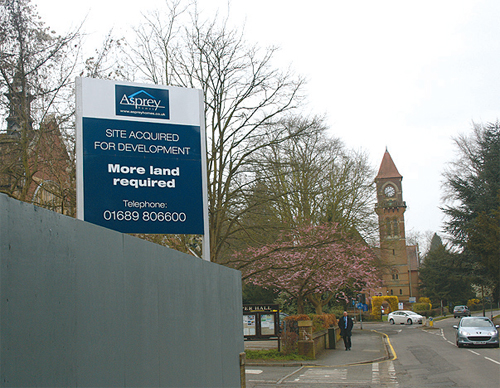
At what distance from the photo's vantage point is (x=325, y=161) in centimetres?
3153

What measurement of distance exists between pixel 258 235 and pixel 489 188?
28394 mm

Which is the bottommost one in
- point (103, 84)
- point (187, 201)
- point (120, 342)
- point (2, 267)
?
point (120, 342)

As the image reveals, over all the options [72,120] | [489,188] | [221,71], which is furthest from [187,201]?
[489,188]

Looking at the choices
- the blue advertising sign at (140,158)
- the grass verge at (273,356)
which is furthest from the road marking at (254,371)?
the blue advertising sign at (140,158)

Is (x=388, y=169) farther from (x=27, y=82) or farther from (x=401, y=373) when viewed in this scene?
(x=27, y=82)

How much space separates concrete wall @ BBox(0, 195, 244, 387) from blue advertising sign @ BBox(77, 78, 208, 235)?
56.3 inches

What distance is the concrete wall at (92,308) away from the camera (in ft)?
8.77

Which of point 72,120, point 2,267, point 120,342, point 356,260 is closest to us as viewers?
point 2,267

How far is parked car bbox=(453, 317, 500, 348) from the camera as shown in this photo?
21.7 meters

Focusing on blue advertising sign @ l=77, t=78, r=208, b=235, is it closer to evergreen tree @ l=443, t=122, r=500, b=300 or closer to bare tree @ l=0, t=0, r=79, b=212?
bare tree @ l=0, t=0, r=79, b=212

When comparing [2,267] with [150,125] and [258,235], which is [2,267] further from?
[258,235]

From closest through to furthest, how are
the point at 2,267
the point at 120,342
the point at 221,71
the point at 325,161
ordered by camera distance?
the point at 2,267 < the point at 120,342 < the point at 221,71 < the point at 325,161

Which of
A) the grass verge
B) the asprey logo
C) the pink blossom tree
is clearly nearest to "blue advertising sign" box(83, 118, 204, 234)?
the asprey logo

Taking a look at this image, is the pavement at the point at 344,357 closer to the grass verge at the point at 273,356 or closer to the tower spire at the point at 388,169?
the grass verge at the point at 273,356
